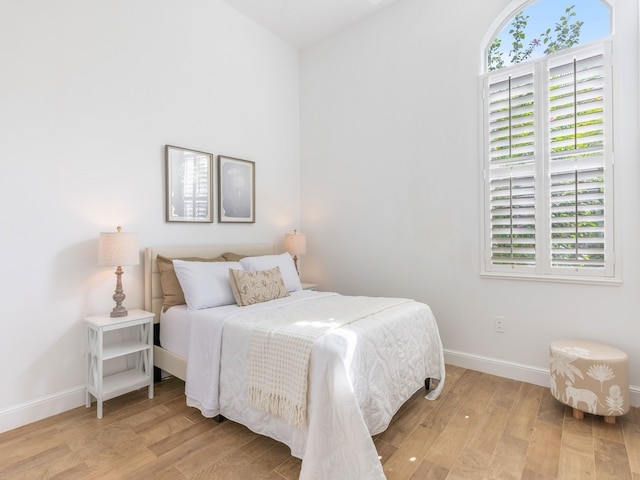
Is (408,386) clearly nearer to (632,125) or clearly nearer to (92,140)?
(632,125)

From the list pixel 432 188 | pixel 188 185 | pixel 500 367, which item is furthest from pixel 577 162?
pixel 188 185

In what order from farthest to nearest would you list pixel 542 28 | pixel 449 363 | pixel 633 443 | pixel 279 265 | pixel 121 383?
pixel 279 265, pixel 449 363, pixel 542 28, pixel 121 383, pixel 633 443

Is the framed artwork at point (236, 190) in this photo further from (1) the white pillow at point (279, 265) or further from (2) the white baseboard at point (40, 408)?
(2) the white baseboard at point (40, 408)

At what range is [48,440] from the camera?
202 centimetres

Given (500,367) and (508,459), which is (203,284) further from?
(500,367)

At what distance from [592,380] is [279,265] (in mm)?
2477

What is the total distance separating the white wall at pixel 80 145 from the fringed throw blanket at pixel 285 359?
4.83 ft

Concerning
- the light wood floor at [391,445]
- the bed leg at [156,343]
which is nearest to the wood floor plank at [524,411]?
the light wood floor at [391,445]

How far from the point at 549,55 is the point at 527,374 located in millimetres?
2539

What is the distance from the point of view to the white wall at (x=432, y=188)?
237cm

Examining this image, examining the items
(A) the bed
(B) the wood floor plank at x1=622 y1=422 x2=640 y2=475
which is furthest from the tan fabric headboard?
(B) the wood floor plank at x1=622 y1=422 x2=640 y2=475

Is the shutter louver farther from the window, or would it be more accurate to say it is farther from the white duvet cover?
the white duvet cover

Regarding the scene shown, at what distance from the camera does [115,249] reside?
2.35 meters

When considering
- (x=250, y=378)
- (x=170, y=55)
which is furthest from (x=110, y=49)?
(x=250, y=378)
